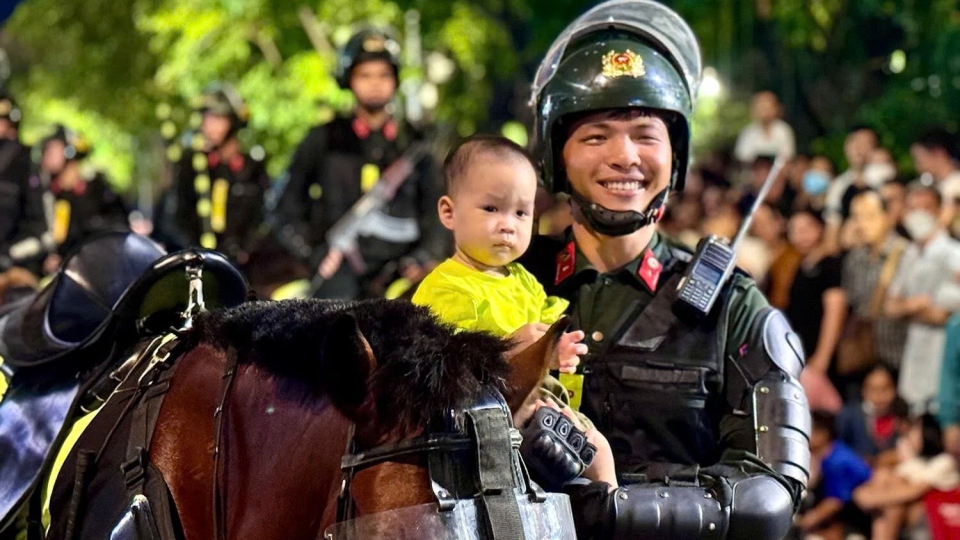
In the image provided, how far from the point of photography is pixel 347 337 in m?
2.71

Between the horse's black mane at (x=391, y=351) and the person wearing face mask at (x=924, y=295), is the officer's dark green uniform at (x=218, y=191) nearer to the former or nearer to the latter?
the person wearing face mask at (x=924, y=295)

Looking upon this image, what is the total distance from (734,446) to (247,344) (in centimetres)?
137

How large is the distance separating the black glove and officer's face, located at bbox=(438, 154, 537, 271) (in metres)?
0.67

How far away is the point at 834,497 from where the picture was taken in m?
9.05

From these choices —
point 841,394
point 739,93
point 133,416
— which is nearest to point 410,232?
point 841,394

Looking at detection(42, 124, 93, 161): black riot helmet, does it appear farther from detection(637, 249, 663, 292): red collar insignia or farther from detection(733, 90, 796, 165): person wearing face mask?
detection(637, 249, 663, 292): red collar insignia

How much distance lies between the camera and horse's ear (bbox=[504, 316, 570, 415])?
2.79m

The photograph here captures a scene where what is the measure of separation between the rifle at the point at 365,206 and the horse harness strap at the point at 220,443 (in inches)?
249

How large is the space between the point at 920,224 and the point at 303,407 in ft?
25.0

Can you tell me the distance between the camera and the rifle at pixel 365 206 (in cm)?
946

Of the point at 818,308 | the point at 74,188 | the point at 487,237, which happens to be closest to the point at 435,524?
the point at 487,237

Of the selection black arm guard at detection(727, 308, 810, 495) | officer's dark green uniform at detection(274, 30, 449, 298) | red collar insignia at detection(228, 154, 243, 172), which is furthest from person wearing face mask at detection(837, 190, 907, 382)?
black arm guard at detection(727, 308, 810, 495)

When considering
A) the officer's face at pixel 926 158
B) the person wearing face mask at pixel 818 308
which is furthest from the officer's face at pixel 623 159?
the officer's face at pixel 926 158

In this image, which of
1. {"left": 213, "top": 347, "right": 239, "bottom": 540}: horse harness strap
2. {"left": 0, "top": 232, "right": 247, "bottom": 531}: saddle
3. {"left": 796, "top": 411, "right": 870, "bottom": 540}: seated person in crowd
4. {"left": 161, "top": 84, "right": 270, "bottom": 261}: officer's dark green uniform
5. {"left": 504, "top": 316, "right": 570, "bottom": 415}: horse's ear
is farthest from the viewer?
{"left": 161, "top": 84, "right": 270, "bottom": 261}: officer's dark green uniform
